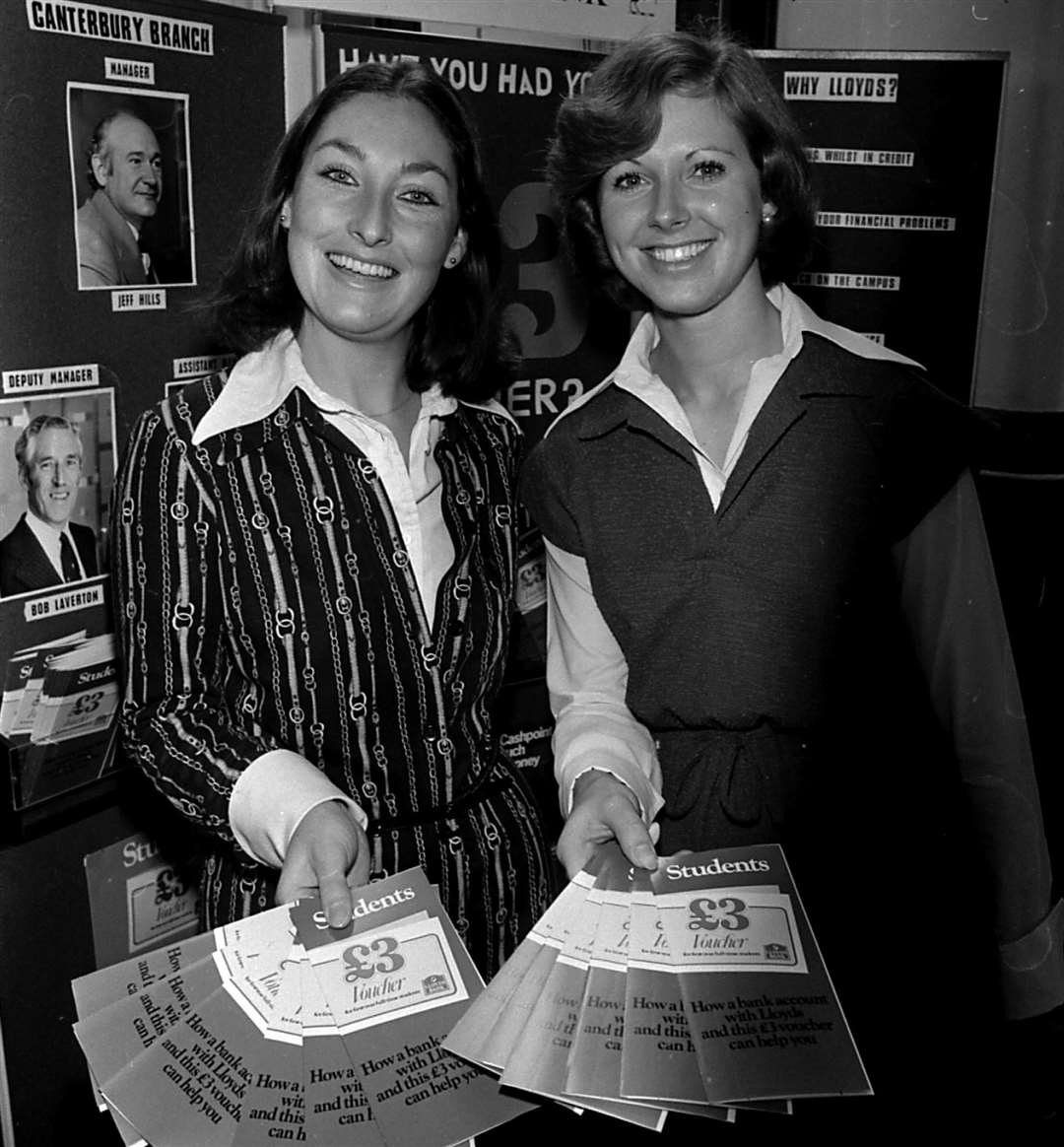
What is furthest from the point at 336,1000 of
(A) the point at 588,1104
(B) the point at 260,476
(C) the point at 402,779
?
(B) the point at 260,476

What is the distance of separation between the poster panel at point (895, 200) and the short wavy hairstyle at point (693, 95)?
0.45 ft

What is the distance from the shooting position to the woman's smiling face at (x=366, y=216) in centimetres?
154

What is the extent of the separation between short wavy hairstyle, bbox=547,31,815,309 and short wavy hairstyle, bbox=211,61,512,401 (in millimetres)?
141

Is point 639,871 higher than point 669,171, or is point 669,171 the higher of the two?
point 669,171

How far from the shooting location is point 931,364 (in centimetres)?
163

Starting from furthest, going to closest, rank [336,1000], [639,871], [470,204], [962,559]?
[470,204], [962,559], [639,871], [336,1000]

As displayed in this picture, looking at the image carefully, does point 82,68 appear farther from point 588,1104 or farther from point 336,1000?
point 588,1104

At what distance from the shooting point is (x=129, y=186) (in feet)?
6.07

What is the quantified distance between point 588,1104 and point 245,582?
75 centimetres

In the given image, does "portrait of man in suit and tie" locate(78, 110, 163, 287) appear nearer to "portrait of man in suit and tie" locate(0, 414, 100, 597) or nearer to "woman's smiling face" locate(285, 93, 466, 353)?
"portrait of man in suit and tie" locate(0, 414, 100, 597)

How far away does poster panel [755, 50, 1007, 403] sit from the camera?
5.23 feet

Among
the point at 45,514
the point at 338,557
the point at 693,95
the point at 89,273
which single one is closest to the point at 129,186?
the point at 89,273

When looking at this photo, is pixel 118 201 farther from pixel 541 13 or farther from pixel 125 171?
pixel 541 13

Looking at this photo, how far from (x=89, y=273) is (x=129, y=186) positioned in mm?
140
